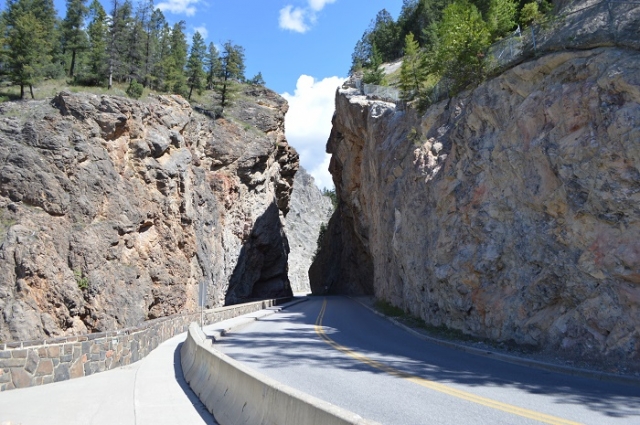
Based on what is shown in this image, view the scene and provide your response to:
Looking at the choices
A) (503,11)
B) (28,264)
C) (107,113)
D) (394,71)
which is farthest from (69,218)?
(394,71)

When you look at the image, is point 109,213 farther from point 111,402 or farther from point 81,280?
point 111,402

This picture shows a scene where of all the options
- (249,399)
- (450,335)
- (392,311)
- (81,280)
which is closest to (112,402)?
(249,399)

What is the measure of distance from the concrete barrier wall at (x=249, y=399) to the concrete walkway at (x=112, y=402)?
0.88ft

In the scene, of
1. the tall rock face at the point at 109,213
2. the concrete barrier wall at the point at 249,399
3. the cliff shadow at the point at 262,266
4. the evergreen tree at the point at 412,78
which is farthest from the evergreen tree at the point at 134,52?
the concrete barrier wall at the point at 249,399

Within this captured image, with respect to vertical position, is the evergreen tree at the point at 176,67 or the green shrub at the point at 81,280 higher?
the evergreen tree at the point at 176,67

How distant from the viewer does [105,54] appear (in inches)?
1561

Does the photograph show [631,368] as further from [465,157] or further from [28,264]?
[28,264]

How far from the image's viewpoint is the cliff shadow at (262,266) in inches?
1778

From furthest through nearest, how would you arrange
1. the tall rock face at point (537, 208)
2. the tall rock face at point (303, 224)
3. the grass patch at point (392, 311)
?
the tall rock face at point (303, 224)
the grass patch at point (392, 311)
the tall rock face at point (537, 208)

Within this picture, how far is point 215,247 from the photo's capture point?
3988cm

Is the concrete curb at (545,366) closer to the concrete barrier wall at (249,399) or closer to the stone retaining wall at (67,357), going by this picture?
the concrete barrier wall at (249,399)

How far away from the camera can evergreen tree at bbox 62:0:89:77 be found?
145ft

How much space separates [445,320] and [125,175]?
2228 cm

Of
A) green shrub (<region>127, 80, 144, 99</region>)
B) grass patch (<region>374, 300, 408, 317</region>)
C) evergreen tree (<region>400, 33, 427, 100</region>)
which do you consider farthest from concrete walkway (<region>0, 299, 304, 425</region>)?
green shrub (<region>127, 80, 144, 99</region>)
